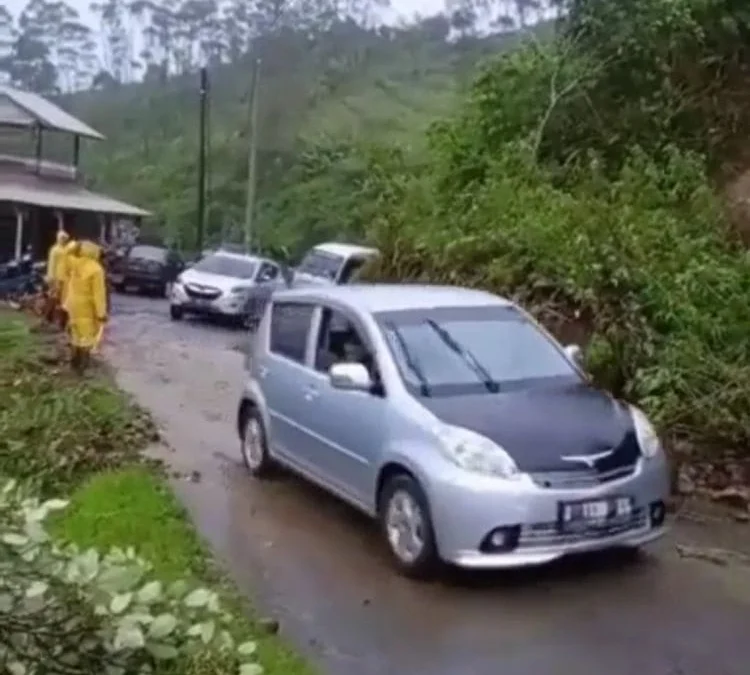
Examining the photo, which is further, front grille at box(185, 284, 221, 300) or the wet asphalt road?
front grille at box(185, 284, 221, 300)

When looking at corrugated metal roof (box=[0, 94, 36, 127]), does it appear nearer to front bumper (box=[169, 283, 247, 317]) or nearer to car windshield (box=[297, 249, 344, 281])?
front bumper (box=[169, 283, 247, 317])

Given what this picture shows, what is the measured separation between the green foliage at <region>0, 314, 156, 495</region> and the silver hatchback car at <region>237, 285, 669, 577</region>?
1.68 metres

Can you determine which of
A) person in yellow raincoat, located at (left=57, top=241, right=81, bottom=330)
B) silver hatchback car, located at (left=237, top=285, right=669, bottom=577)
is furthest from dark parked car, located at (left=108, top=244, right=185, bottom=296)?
silver hatchback car, located at (left=237, top=285, right=669, bottom=577)

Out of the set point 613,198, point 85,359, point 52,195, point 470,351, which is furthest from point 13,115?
point 470,351

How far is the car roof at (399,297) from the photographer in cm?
888

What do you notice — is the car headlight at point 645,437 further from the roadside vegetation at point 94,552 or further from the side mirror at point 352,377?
the roadside vegetation at point 94,552

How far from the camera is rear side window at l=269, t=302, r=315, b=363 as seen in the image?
9500 millimetres

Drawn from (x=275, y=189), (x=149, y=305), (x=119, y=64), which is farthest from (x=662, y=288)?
(x=119, y=64)

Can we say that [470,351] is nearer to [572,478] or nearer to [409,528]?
[409,528]

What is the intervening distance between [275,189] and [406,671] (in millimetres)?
49960

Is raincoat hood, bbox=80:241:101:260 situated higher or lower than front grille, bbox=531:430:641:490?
lower

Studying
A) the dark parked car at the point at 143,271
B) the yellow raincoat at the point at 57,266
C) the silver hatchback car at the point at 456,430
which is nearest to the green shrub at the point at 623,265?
the silver hatchback car at the point at 456,430

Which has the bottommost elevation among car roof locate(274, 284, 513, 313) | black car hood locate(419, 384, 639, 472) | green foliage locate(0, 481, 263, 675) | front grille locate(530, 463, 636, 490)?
front grille locate(530, 463, 636, 490)

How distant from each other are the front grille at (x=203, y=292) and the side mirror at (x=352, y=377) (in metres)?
20.0
